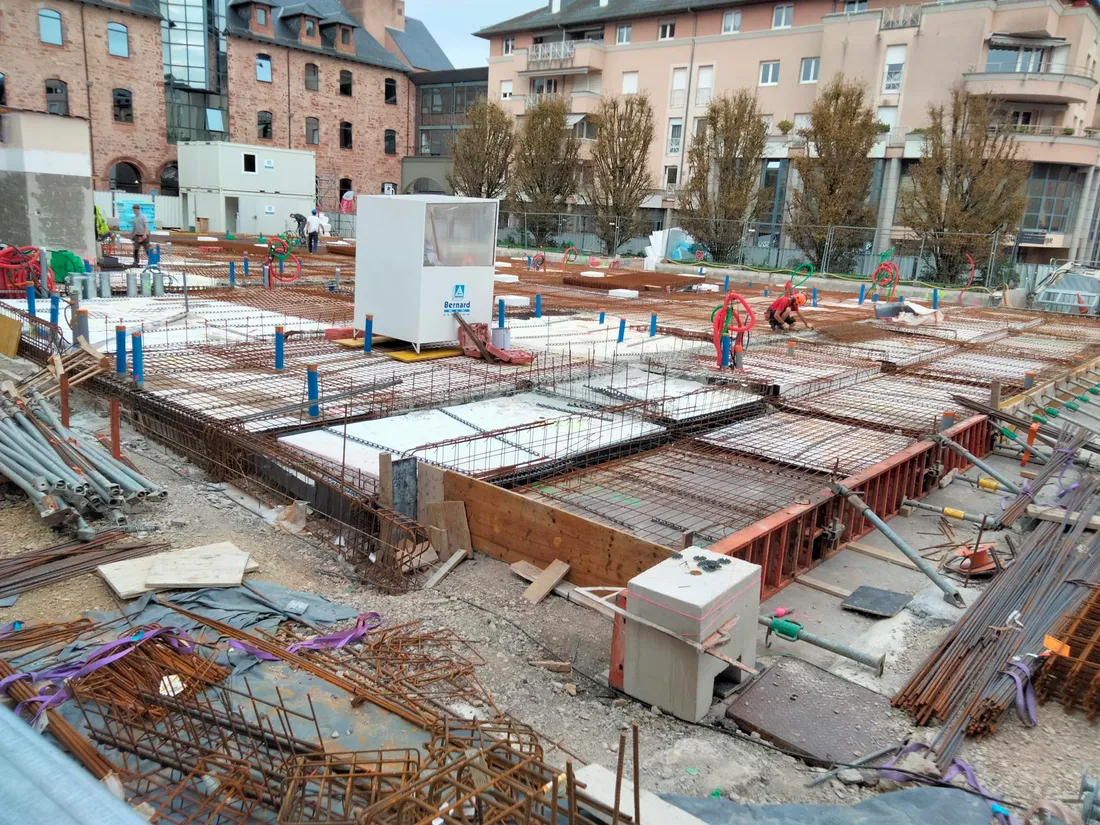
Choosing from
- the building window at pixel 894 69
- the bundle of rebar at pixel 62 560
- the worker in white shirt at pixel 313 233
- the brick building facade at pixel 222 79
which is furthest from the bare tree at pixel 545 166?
the bundle of rebar at pixel 62 560

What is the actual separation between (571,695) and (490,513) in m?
2.19

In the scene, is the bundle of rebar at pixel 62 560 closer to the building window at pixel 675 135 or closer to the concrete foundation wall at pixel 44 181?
the concrete foundation wall at pixel 44 181

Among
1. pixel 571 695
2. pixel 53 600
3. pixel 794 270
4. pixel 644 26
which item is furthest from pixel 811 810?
pixel 644 26

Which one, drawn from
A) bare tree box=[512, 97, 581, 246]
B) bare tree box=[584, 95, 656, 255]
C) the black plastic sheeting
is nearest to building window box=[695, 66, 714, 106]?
bare tree box=[584, 95, 656, 255]

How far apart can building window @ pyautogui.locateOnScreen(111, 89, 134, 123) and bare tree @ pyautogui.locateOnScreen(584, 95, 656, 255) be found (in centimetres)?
2384

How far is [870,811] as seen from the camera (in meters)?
4.14

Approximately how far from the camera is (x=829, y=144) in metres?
34.3

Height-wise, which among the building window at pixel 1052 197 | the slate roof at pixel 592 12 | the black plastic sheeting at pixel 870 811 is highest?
the slate roof at pixel 592 12

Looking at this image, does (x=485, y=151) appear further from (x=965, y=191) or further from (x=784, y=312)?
(x=784, y=312)

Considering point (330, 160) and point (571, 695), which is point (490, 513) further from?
point (330, 160)

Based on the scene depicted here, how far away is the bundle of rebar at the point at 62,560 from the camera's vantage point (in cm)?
607

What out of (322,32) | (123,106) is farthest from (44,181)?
(322,32)

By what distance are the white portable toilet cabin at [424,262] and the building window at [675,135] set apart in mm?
36218

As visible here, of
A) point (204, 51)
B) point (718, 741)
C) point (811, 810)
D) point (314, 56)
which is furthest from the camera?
point (314, 56)
